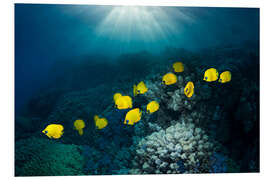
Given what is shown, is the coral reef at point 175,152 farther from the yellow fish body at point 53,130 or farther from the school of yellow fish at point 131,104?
the yellow fish body at point 53,130

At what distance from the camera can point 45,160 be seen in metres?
2.92

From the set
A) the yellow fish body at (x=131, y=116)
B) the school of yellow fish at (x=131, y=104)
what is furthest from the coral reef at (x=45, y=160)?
the yellow fish body at (x=131, y=116)

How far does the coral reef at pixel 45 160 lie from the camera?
9.27 ft

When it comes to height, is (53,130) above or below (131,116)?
below

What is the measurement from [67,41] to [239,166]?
1520cm

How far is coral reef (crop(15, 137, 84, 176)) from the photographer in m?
2.82

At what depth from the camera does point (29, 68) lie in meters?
13.3

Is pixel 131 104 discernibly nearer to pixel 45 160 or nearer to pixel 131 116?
pixel 131 116

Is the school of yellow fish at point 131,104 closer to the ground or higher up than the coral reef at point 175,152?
higher up

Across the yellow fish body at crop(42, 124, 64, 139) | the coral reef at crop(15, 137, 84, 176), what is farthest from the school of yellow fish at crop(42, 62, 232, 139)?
the coral reef at crop(15, 137, 84, 176)

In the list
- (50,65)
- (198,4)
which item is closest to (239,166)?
(198,4)

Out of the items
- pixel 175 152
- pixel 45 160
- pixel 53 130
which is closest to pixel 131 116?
pixel 175 152

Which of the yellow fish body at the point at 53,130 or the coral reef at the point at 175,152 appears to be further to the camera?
the coral reef at the point at 175,152
